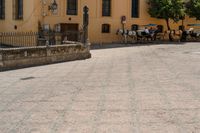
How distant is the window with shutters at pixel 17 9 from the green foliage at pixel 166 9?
11019 mm

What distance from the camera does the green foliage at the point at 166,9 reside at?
105 feet

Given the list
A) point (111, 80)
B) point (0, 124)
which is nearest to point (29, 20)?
point (111, 80)

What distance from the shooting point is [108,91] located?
34.1 ft

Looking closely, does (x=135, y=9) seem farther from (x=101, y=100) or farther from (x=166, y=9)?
(x=101, y=100)

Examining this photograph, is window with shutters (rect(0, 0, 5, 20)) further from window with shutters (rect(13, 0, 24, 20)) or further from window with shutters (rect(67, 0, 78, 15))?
window with shutters (rect(67, 0, 78, 15))

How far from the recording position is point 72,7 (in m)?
29.5

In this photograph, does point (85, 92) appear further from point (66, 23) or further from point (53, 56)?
point (66, 23)

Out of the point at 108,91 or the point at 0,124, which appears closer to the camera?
the point at 0,124

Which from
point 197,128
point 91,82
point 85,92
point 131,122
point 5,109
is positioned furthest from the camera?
point 91,82

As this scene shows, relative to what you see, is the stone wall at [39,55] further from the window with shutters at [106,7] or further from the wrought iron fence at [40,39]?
the window with shutters at [106,7]

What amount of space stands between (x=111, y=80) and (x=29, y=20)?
16.7m

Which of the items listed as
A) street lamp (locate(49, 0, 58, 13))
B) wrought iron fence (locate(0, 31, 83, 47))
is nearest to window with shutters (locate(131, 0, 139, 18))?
street lamp (locate(49, 0, 58, 13))

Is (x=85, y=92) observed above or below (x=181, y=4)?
below

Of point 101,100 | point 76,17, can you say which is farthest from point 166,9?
point 101,100
